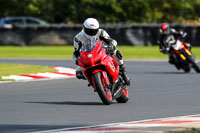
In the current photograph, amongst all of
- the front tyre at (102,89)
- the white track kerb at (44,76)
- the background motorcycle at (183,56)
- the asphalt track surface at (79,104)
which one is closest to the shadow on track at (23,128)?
the asphalt track surface at (79,104)

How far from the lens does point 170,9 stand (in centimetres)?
A: 5788

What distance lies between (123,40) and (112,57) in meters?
26.2

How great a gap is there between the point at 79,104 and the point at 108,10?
42.0m

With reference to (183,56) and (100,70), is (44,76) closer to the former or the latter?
(183,56)

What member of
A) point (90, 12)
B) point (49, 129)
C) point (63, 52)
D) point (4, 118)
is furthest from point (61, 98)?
point (90, 12)

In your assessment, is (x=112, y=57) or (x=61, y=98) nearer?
(x=112, y=57)

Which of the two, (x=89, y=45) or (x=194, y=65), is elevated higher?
(x=89, y=45)

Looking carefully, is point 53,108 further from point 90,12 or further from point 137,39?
point 90,12

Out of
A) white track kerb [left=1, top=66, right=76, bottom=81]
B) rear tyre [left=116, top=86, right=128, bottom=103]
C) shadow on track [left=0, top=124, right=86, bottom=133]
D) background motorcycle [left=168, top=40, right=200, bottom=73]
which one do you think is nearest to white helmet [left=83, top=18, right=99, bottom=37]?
rear tyre [left=116, top=86, right=128, bottom=103]

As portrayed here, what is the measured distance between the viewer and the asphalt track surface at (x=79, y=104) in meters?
9.03

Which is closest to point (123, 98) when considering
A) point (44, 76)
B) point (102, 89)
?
point (102, 89)

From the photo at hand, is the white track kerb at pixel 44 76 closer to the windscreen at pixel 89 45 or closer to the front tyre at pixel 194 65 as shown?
the front tyre at pixel 194 65

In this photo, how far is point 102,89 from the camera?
35.0 ft

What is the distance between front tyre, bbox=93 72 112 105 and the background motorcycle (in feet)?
32.4
